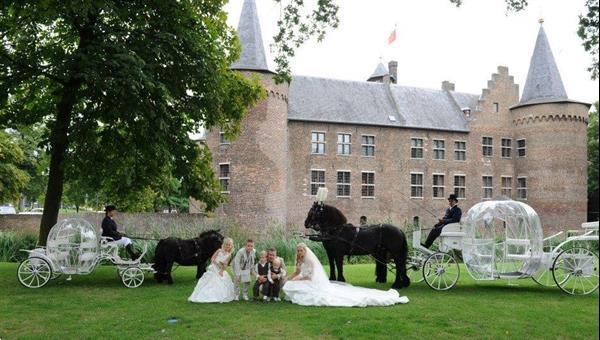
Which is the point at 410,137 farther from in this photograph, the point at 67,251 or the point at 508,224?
the point at 67,251

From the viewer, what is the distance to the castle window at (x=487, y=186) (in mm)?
38062

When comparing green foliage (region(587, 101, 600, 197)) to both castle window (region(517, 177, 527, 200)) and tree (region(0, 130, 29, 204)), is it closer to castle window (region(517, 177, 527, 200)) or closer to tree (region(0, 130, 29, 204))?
castle window (region(517, 177, 527, 200))

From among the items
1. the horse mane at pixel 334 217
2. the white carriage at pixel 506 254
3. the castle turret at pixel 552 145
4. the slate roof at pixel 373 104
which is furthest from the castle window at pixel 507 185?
the horse mane at pixel 334 217

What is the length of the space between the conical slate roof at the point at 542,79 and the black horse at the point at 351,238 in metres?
29.4

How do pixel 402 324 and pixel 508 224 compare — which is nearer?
pixel 402 324

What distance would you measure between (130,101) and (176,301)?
4182 millimetres

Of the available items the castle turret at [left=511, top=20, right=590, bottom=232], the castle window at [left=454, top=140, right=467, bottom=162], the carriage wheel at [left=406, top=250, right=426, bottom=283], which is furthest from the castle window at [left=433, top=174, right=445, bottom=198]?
the carriage wheel at [left=406, top=250, right=426, bottom=283]

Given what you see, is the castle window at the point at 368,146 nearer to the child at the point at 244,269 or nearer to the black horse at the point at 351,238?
the black horse at the point at 351,238

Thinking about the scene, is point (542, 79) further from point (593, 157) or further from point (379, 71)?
point (379, 71)

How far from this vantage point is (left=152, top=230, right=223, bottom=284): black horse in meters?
11.6

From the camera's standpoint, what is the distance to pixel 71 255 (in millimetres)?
10984

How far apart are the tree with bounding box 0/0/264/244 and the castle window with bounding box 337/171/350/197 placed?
65.6 ft

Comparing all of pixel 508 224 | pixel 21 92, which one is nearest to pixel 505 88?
pixel 508 224

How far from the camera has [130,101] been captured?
11.2 meters
